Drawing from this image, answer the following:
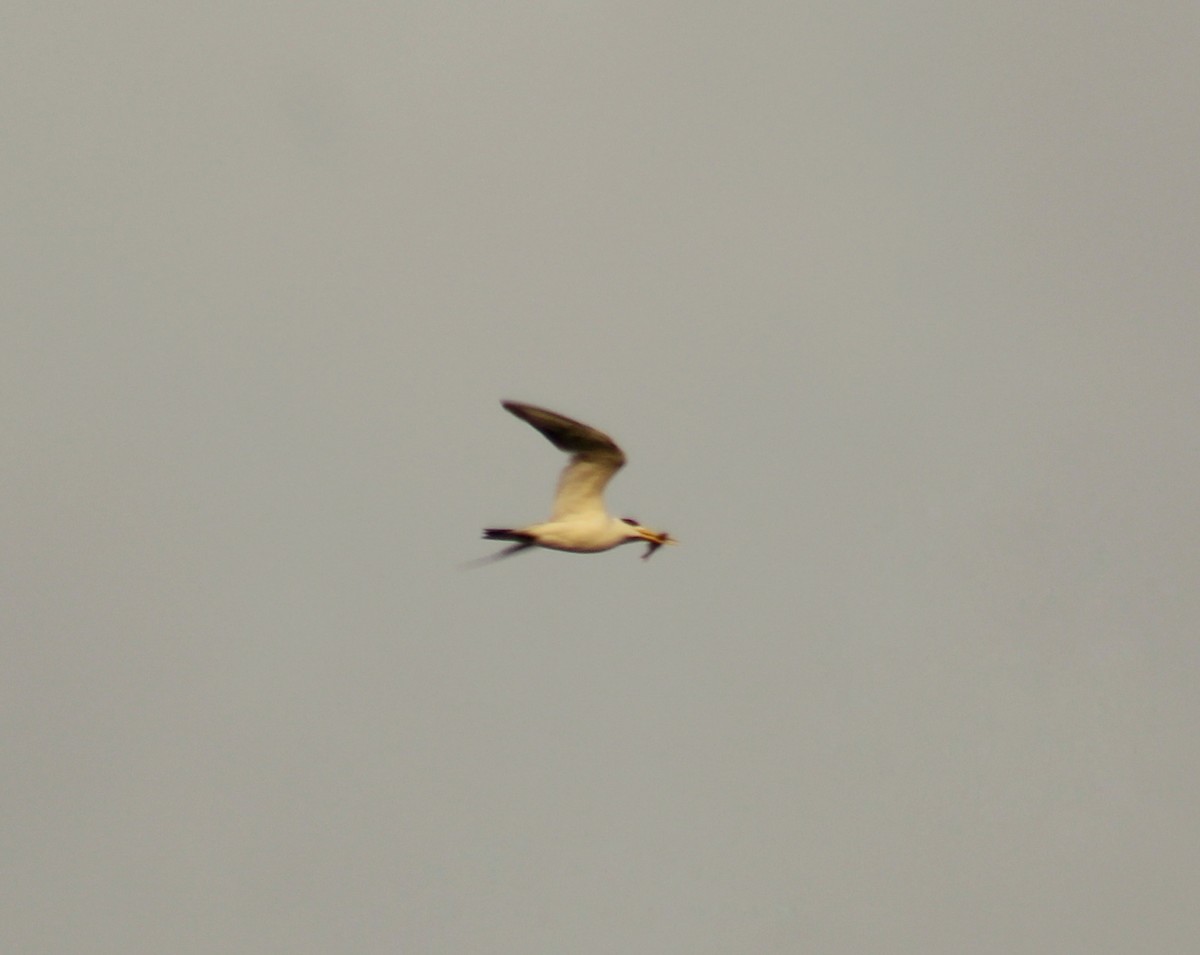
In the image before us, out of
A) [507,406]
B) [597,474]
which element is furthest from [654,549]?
[507,406]

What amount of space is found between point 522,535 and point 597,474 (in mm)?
1873

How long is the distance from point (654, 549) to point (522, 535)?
13.9 feet

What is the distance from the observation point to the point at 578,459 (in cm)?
4462

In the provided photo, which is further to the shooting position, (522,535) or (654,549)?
(654,549)

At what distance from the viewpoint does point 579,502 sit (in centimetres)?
4538

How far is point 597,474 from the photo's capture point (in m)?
44.9

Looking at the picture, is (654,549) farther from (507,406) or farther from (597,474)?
(507,406)

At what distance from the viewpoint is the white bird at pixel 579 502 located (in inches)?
1721

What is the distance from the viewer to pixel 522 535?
44.2 m

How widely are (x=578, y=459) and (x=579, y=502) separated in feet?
3.57

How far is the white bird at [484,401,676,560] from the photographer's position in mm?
43719

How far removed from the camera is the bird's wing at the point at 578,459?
4297cm

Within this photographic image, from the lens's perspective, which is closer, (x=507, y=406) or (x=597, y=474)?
(x=507, y=406)

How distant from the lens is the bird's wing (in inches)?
1692
